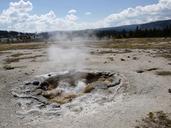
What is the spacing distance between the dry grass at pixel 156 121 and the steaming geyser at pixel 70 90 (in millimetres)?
4398

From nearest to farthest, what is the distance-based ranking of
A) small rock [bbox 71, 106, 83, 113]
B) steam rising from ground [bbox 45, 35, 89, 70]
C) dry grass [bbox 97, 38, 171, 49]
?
small rock [bbox 71, 106, 83, 113] < steam rising from ground [bbox 45, 35, 89, 70] < dry grass [bbox 97, 38, 171, 49]

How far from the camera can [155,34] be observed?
Answer: 11438 centimetres

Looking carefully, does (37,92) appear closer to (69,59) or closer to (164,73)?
(164,73)

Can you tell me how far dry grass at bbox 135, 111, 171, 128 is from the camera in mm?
14969

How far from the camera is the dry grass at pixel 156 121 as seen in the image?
49.1 feet

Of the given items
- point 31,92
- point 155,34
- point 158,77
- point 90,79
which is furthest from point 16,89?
point 155,34

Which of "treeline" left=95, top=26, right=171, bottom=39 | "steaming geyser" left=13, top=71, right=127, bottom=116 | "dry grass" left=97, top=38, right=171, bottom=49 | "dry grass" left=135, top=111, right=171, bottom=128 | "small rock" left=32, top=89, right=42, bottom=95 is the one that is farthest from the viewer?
"treeline" left=95, top=26, right=171, bottom=39

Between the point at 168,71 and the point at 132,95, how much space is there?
10072mm

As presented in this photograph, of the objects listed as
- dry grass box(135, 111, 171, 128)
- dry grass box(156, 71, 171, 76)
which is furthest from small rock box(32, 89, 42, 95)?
dry grass box(156, 71, 171, 76)

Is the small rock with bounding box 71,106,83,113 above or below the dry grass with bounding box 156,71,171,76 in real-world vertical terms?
below

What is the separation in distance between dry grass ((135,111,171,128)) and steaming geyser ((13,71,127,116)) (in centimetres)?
440

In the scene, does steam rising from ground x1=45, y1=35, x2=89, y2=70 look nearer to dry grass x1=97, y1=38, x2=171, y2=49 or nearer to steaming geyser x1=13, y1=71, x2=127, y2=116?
steaming geyser x1=13, y1=71, x2=127, y2=116

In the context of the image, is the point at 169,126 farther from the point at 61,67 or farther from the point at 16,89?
the point at 61,67

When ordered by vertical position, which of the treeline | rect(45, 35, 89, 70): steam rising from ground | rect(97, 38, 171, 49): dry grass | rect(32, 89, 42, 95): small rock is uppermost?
the treeline
